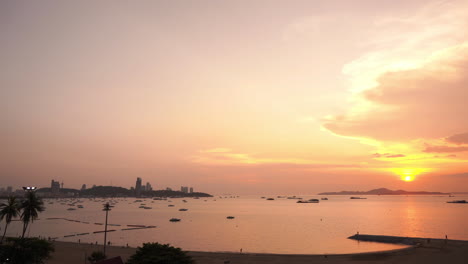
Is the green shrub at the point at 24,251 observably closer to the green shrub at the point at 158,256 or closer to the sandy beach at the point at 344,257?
the sandy beach at the point at 344,257

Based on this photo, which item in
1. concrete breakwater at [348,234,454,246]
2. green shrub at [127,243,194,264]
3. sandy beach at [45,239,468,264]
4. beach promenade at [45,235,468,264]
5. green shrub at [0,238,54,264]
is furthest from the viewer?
concrete breakwater at [348,234,454,246]

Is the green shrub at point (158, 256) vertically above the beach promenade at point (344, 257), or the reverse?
the green shrub at point (158, 256)

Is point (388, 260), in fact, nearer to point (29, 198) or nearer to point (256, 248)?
point (256, 248)

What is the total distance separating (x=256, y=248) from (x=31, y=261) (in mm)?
69307

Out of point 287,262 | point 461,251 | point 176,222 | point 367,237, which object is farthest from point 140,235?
point 461,251

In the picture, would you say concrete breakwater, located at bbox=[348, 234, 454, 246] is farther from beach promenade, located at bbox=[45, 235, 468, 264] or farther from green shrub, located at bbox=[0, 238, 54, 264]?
green shrub, located at bbox=[0, 238, 54, 264]

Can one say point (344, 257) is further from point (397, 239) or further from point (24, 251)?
point (24, 251)

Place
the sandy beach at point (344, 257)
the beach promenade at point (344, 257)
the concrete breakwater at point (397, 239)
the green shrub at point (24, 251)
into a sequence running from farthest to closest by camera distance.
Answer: the concrete breakwater at point (397, 239)
the sandy beach at point (344, 257)
the beach promenade at point (344, 257)
the green shrub at point (24, 251)

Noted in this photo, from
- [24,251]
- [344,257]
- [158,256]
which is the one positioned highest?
[158,256]

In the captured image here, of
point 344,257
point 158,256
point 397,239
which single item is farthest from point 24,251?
A: point 397,239

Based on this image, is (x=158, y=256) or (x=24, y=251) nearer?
(x=158, y=256)

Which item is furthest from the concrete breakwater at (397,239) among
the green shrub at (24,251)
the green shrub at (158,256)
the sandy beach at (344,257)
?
the green shrub at (24,251)

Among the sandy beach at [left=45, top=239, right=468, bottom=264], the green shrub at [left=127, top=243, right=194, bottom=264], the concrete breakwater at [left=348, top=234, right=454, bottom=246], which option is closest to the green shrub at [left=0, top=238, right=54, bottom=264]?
the sandy beach at [left=45, top=239, right=468, bottom=264]

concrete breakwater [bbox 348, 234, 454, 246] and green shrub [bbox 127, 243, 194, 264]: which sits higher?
green shrub [bbox 127, 243, 194, 264]
